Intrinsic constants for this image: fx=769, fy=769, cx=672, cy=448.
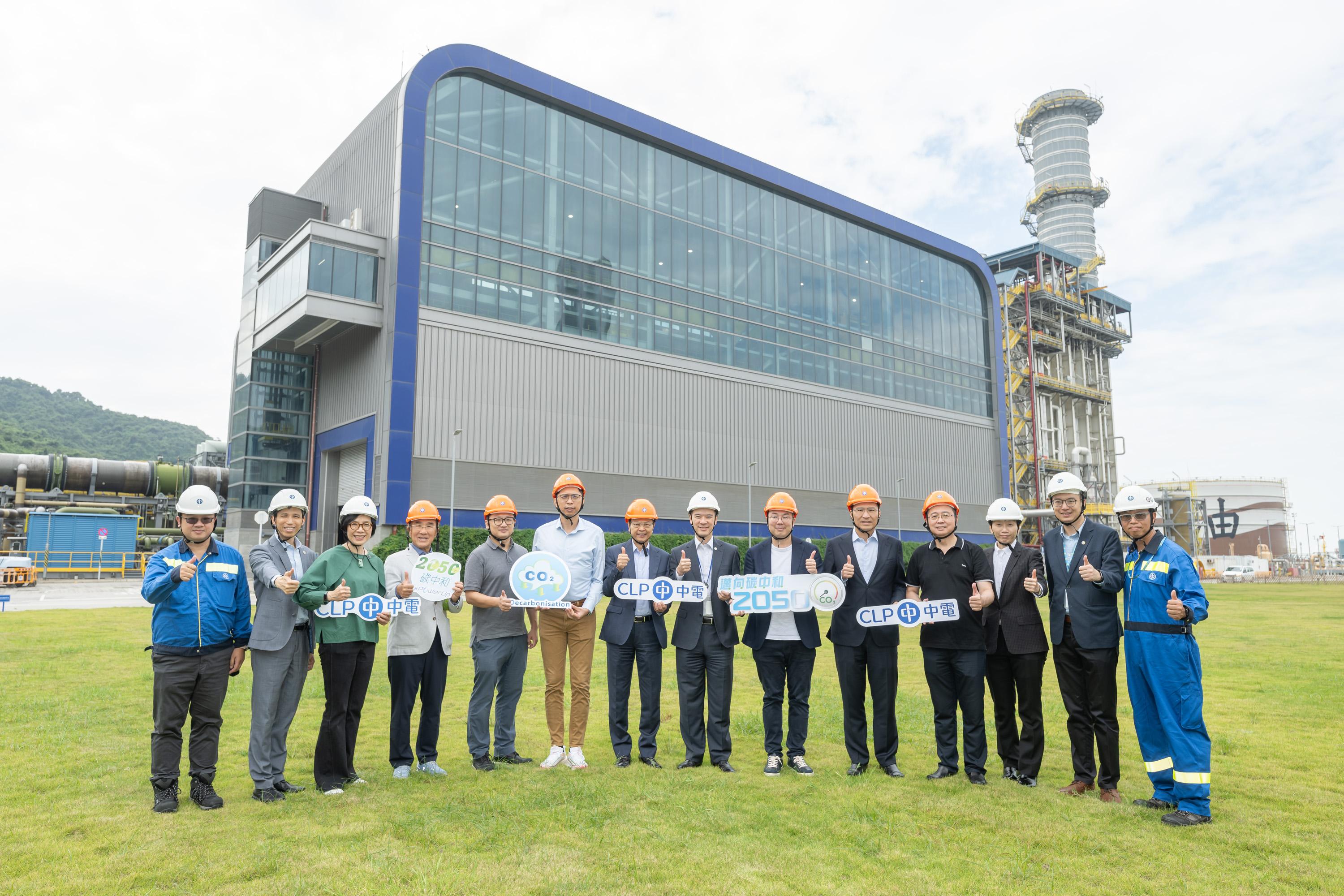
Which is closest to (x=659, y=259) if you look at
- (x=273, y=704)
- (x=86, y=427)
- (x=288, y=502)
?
(x=288, y=502)

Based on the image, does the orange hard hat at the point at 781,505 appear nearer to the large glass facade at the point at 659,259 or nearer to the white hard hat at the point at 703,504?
the white hard hat at the point at 703,504

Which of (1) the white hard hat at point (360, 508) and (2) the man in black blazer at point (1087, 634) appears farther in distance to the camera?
(1) the white hard hat at point (360, 508)

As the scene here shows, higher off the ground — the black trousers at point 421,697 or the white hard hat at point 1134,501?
the white hard hat at point 1134,501

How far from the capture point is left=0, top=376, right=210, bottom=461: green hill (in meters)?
80.1

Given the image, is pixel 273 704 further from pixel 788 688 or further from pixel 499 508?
pixel 788 688

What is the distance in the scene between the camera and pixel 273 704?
5.65 m

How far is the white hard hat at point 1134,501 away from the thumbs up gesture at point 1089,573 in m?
0.46

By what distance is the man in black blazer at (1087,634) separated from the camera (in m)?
5.82

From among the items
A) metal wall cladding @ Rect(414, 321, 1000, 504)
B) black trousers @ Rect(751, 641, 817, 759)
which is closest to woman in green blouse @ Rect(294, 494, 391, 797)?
black trousers @ Rect(751, 641, 817, 759)

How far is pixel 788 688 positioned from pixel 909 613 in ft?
3.98

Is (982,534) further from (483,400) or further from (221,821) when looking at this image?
(221,821)

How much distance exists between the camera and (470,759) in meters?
6.91

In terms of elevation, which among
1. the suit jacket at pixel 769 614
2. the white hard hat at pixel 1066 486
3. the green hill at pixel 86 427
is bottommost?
the suit jacket at pixel 769 614

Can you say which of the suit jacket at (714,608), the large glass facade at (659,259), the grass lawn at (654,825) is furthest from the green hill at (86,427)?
the suit jacket at (714,608)
